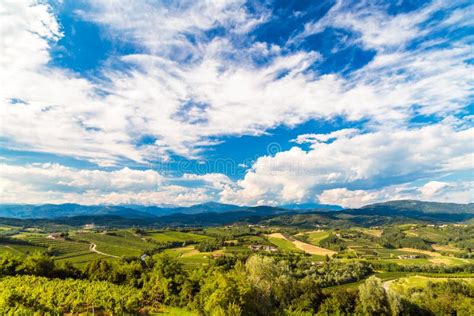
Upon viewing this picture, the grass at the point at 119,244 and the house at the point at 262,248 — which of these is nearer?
the grass at the point at 119,244

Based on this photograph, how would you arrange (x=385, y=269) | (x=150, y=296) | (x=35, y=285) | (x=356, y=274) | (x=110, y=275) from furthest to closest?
(x=385, y=269), (x=356, y=274), (x=110, y=275), (x=150, y=296), (x=35, y=285)

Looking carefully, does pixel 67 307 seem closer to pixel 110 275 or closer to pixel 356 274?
pixel 110 275

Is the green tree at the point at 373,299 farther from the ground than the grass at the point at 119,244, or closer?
closer

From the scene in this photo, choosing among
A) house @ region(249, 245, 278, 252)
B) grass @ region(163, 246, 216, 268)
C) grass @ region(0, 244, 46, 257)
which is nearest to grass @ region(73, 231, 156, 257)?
grass @ region(163, 246, 216, 268)

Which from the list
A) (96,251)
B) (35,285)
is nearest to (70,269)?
(35,285)

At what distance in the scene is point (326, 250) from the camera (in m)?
177

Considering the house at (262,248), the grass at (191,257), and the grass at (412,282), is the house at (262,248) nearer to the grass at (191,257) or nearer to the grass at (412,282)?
the grass at (191,257)

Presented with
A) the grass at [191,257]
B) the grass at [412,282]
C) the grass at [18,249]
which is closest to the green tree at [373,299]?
the grass at [412,282]

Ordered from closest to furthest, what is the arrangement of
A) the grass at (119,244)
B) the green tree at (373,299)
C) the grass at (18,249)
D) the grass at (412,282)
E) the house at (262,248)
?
the green tree at (373,299)
the grass at (412,282)
the grass at (18,249)
the grass at (119,244)
the house at (262,248)

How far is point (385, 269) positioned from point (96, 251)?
13565cm

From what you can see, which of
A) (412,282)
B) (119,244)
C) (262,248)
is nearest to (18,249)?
(119,244)

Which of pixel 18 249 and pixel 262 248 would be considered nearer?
pixel 18 249

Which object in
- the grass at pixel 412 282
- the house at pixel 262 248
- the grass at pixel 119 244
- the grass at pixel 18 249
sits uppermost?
the grass at pixel 18 249

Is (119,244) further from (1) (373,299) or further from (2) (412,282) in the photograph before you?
(2) (412,282)
